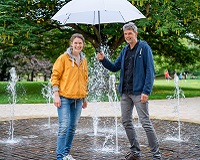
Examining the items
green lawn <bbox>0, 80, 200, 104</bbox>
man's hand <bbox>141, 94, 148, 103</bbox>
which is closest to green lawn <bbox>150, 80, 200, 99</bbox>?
green lawn <bbox>0, 80, 200, 104</bbox>

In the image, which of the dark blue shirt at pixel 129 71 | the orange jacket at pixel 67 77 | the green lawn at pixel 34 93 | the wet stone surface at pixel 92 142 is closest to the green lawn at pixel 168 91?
the green lawn at pixel 34 93

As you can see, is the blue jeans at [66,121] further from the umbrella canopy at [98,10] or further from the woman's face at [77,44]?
the umbrella canopy at [98,10]

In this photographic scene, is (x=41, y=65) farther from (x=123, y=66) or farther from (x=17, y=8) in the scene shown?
(x=123, y=66)

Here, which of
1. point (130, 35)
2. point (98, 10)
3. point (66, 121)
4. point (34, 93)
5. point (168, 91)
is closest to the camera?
point (66, 121)

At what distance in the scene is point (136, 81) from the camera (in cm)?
544

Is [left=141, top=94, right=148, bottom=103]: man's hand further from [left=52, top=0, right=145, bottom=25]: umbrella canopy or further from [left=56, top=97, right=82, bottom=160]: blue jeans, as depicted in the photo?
[left=52, top=0, right=145, bottom=25]: umbrella canopy

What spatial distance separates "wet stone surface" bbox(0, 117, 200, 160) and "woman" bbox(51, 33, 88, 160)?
0.79 metres

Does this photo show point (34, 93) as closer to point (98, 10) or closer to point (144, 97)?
point (98, 10)

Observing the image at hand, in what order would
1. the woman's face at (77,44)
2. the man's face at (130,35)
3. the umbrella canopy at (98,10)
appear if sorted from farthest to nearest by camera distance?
the umbrella canopy at (98,10) → the man's face at (130,35) → the woman's face at (77,44)

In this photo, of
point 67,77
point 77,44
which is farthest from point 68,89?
point 77,44

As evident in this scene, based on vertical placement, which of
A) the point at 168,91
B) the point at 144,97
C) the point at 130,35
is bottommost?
the point at 168,91

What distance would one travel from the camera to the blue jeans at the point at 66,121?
5227 mm

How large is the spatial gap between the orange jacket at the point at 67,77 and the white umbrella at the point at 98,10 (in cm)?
87

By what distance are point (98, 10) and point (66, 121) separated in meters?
1.75
